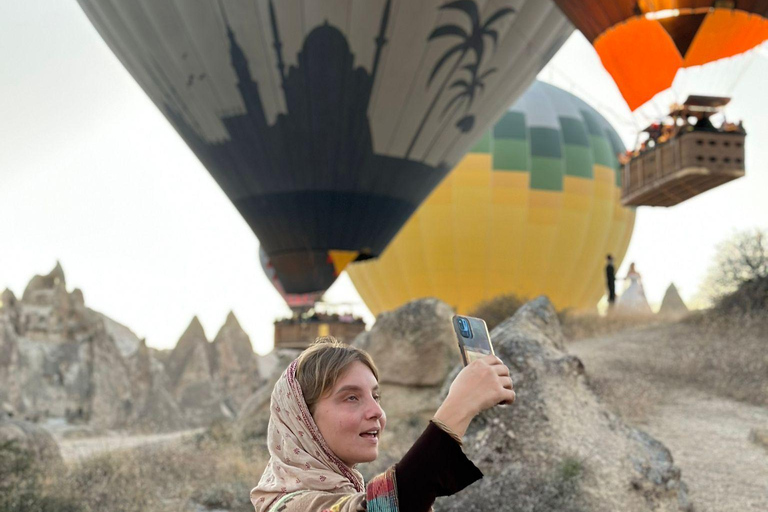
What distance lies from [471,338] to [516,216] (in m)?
19.6

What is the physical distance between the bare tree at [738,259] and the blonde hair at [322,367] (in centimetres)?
1575

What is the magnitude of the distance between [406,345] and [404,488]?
7.87m

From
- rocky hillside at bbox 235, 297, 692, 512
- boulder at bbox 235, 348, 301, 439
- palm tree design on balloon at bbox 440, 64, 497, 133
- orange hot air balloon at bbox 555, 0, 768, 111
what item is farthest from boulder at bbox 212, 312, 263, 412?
rocky hillside at bbox 235, 297, 692, 512

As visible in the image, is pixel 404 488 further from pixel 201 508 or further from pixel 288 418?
pixel 201 508

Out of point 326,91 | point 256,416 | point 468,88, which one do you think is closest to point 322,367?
point 256,416

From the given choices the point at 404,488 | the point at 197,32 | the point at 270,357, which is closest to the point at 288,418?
the point at 404,488

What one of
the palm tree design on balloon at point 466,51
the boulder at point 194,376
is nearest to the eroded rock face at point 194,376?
the boulder at point 194,376

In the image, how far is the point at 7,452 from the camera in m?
7.28

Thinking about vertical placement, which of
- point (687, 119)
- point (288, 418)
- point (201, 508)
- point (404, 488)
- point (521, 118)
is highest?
point (521, 118)

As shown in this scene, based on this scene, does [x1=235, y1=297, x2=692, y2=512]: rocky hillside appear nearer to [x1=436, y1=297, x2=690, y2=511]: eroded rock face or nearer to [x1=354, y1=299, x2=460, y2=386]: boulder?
[x1=436, y1=297, x2=690, y2=511]: eroded rock face

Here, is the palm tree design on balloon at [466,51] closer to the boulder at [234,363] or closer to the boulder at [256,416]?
the boulder at [256,416]

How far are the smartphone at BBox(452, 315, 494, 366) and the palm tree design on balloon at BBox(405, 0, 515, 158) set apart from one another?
12.0m

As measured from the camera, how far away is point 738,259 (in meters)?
16.9

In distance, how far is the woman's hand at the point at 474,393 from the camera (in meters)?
1.47
